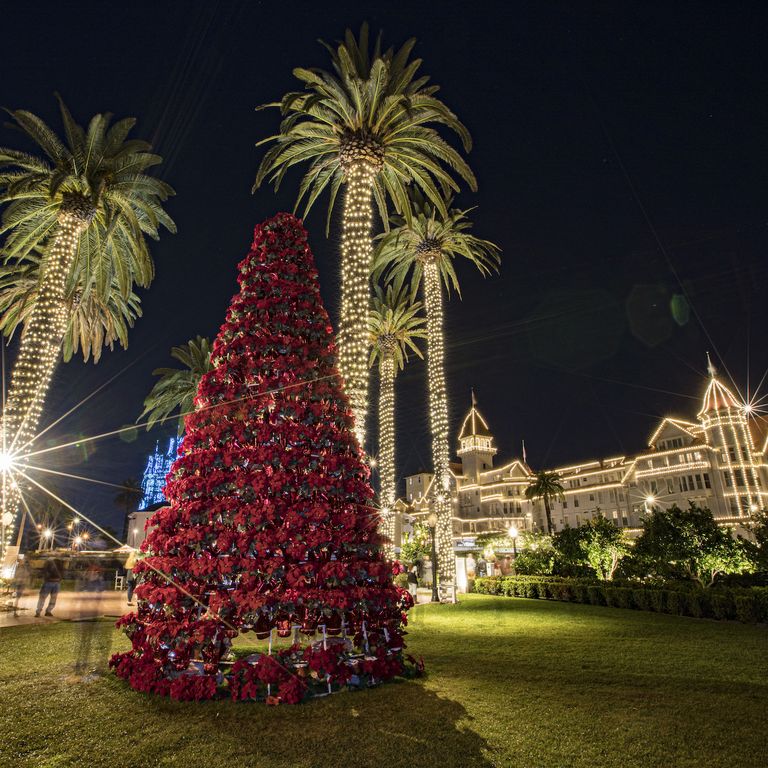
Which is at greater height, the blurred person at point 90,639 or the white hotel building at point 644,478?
the white hotel building at point 644,478

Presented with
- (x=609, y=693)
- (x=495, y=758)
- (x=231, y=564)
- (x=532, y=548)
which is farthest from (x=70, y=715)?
(x=532, y=548)

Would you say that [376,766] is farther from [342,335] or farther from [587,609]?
[587,609]

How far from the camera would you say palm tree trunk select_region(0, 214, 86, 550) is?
17.7m

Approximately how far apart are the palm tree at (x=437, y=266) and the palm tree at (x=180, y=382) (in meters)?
13.7

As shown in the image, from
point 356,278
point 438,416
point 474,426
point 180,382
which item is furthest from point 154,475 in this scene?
point 356,278

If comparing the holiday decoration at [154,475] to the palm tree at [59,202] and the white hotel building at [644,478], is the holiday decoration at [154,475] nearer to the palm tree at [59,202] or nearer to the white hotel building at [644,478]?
the white hotel building at [644,478]

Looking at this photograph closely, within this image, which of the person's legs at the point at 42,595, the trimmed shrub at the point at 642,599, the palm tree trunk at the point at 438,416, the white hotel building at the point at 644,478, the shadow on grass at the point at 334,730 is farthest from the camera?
the white hotel building at the point at 644,478

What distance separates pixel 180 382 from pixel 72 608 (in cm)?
1739

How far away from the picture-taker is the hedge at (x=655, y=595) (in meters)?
15.2

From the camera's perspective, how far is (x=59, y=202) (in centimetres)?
1894

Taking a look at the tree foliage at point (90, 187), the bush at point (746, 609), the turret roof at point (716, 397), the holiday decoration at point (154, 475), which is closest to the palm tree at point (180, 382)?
the tree foliage at point (90, 187)

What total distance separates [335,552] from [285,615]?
3.71ft

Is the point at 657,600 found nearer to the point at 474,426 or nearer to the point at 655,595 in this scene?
the point at 655,595

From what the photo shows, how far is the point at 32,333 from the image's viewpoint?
18000 millimetres
